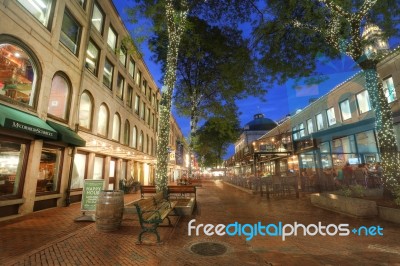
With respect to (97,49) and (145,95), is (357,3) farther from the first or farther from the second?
(145,95)

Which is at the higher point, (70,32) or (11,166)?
(70,32)

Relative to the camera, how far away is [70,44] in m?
11.5

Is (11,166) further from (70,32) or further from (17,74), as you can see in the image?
(70,32)

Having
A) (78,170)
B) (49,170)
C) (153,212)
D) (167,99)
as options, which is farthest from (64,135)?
(153,212)

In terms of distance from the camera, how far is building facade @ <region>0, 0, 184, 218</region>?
7.74 meters

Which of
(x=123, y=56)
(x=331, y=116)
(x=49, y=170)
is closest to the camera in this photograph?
(x=49, y=170)

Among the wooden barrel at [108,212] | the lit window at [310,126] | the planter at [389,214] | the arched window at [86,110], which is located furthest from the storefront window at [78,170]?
the lit window at [310,126]

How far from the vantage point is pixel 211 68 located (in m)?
21.7

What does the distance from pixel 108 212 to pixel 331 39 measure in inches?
496

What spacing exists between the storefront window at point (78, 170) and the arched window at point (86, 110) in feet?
6.22

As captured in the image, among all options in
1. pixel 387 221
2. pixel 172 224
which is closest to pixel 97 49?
pixel 172 224

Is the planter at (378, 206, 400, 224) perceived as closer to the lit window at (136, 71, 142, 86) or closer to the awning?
the awning

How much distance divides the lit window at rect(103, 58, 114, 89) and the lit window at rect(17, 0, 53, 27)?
5.54 m

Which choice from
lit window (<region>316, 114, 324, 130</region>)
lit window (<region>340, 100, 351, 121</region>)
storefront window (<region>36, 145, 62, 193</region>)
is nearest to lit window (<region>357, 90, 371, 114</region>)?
lit window (<region>340, 100, 351, 121</region>)
